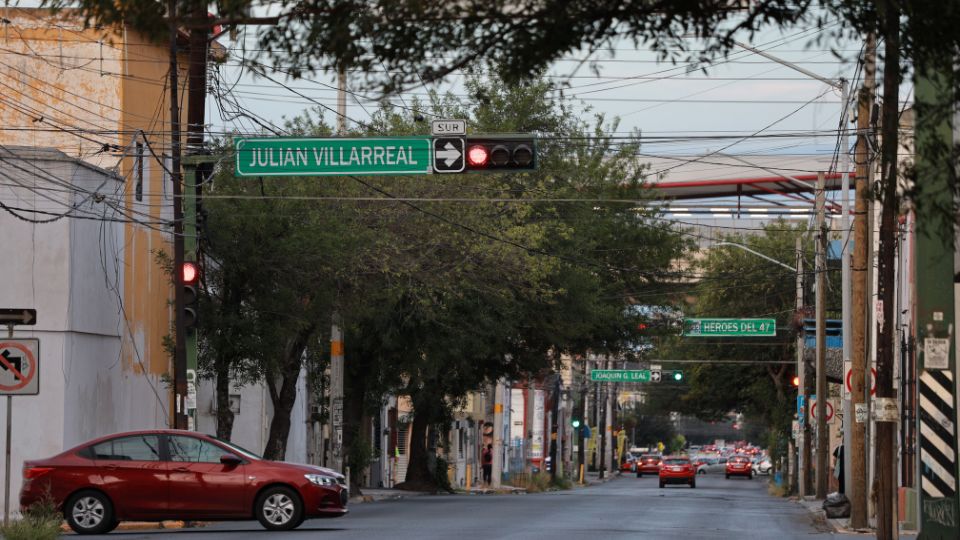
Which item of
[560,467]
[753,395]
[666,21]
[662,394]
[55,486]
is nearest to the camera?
[666,21]

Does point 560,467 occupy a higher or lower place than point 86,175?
lower

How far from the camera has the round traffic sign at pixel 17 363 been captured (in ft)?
62.0

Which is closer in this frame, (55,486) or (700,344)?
(55,486)

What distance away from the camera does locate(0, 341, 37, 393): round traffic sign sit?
18.9m

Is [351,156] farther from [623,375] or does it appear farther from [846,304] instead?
[623,375]

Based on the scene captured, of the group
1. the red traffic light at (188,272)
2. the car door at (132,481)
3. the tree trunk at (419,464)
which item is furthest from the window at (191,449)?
the tree trunk at (419,464)

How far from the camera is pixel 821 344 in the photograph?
38031 millimetres

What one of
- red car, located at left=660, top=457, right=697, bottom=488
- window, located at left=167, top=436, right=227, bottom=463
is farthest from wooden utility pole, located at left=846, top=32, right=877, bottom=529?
red car, located at left=660, top=457, right=697, bottom=488

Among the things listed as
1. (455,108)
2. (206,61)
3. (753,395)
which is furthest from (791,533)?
(753,395)

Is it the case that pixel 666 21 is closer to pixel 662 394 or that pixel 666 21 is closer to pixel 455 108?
pixel 455 108

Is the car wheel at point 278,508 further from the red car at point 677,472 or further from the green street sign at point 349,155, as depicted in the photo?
the red car at point 677,472

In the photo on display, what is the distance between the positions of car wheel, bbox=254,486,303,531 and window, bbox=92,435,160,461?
162cm

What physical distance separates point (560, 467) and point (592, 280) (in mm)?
39963

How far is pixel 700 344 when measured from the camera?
222ft
